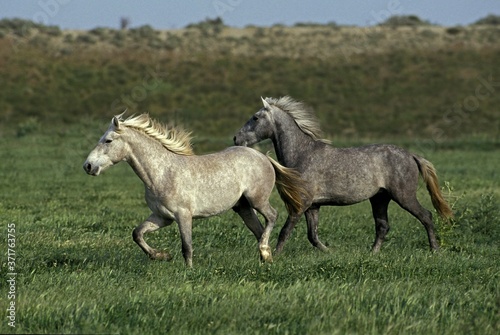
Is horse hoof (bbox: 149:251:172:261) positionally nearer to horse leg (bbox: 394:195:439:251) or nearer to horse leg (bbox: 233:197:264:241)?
horse leg (bbox: 233:197:264:241)

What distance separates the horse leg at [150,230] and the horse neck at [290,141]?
2.71m

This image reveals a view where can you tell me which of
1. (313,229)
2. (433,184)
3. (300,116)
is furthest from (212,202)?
(433,184)

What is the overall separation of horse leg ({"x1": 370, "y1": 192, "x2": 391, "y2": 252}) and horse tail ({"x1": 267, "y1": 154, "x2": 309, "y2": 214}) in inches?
55.3

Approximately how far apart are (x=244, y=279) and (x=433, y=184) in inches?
183

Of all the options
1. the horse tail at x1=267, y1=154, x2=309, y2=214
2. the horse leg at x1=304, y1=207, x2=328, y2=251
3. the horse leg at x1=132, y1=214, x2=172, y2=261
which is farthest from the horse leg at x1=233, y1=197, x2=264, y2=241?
the horse leg at x1=132, y1=214, x2=172, y2=261

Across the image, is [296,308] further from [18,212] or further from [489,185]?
[489,185]

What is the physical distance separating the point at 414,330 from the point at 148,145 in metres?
4.22

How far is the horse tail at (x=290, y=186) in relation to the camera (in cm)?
1060

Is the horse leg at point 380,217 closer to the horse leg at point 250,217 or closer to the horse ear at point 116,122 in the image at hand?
the horse leg at point 250,217

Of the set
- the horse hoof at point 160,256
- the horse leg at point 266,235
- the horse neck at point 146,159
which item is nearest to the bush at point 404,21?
the horse leg at point 266,235

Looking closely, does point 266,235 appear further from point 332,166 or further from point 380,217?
point 380,217

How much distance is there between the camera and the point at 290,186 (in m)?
10.6

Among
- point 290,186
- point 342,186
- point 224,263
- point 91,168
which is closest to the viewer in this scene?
point 91,168

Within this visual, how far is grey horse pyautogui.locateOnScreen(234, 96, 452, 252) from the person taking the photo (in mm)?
11227
